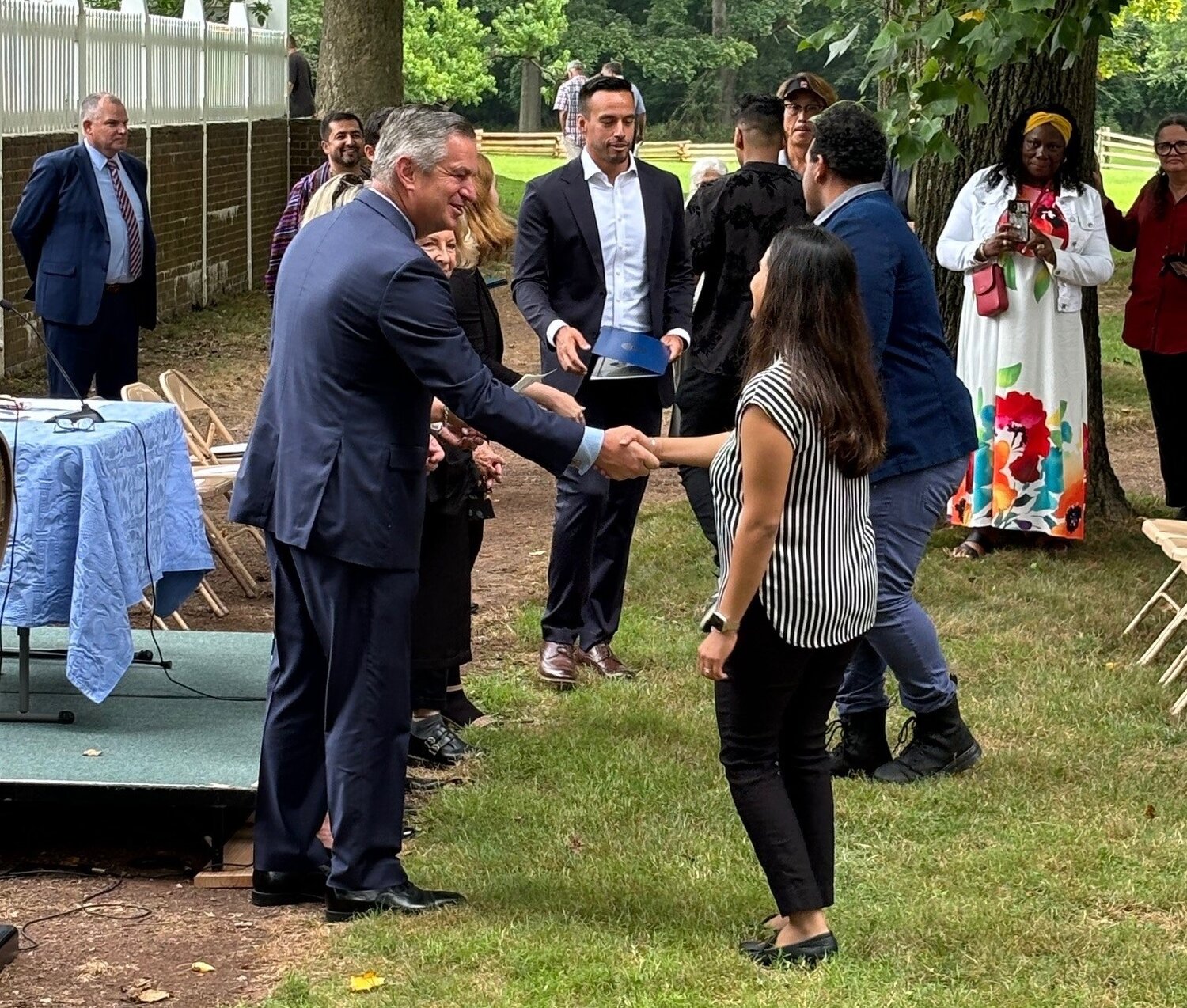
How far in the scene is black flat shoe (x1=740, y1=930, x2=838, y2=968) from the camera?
4758 mm

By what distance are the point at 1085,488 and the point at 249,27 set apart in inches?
629

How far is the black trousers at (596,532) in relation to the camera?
25.2 feet

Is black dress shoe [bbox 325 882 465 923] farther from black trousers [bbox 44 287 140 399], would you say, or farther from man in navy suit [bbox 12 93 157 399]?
black trousers [bbox 44 287 140 399]

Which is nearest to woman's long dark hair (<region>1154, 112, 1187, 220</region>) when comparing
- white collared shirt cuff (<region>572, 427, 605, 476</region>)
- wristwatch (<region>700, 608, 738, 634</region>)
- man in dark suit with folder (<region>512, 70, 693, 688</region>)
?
man in dark suit with folder (<region>512, 70, 693, 688</region>)

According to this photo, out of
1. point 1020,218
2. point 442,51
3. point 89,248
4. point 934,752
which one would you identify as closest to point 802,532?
point 934,752

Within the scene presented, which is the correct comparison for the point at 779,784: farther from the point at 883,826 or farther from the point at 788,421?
the point at 883,826

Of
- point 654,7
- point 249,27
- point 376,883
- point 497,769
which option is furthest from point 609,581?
point 654,7

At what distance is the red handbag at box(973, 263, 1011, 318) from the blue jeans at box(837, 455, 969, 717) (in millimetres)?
3441

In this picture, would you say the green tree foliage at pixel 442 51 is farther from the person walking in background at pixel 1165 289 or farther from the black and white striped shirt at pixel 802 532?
the black and white striped shirt at pixel 802 532

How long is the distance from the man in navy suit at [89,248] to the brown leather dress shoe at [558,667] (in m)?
4.66

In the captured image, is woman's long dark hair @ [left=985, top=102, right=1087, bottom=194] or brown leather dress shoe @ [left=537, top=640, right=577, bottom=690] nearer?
brown leather dress shoe @ [left=537, top=640, right=577, bottom=690]

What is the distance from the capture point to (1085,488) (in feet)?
34.2

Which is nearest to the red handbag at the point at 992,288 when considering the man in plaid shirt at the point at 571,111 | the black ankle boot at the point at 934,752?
the black ankle boot at the point at 934,752

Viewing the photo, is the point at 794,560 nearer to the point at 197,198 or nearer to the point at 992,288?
the point at 992,288
